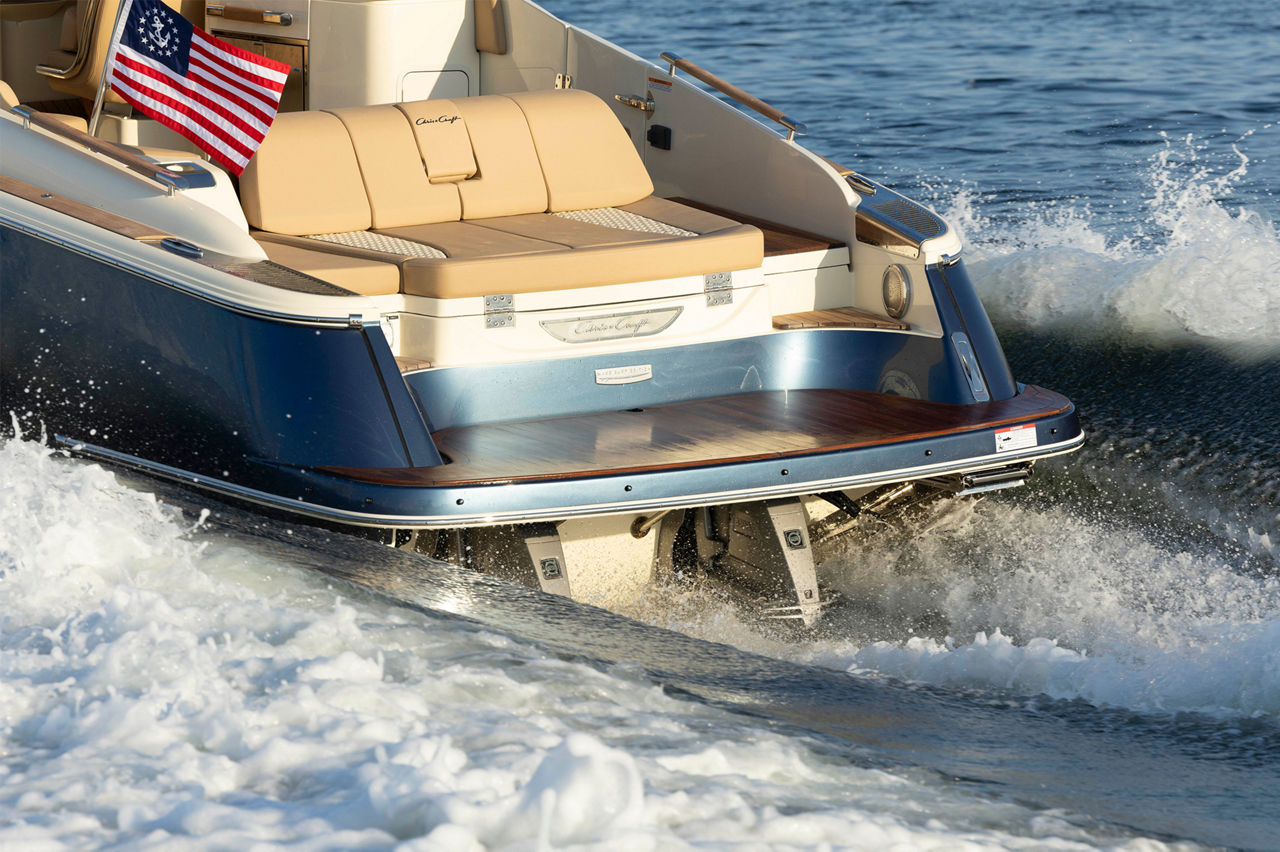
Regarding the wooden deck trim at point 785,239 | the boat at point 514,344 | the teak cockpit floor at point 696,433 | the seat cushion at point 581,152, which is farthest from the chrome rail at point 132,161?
the wooden deck trim at point 785,239

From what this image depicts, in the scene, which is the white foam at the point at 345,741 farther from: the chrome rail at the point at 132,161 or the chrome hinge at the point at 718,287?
the chrome hinge at the point at 718,287

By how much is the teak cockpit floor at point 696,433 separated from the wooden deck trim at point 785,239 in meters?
0.50

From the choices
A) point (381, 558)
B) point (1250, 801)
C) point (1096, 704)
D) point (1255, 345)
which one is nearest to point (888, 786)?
point (1250, 801)

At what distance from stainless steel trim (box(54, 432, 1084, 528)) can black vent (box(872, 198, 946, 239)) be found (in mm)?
815

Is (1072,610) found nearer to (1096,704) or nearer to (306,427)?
(1096,704)

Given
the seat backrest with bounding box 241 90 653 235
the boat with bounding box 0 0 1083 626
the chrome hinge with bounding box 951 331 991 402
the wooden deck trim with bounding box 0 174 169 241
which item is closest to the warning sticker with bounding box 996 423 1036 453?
the boat with bounding box 0 0 1083 626

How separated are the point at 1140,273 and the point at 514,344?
12.6 feet

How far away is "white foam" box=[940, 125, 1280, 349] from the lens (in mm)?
6559

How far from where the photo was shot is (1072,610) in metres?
4.40

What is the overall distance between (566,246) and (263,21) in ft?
7.14

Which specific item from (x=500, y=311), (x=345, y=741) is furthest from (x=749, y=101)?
(x=345, y=741)

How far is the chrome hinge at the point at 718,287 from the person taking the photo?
448 centimetres

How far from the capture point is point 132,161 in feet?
13.7

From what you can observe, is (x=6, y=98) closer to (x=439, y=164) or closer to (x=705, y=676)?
(x=439, y=164)
